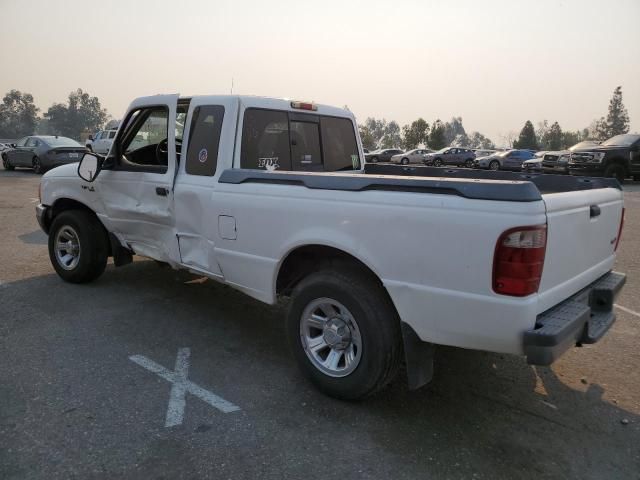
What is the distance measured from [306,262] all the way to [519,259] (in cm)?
155

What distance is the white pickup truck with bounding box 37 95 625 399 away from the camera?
8.18ft

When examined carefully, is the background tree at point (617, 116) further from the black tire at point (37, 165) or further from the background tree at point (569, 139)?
the black tire at point (37, 165)

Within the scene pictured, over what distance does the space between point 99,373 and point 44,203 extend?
2966mm

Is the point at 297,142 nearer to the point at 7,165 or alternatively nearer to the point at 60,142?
the point at 60,142

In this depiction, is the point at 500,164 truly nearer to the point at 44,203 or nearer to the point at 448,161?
the point at 448,161

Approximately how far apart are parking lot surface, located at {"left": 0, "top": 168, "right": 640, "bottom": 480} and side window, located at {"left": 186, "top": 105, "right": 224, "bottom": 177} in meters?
1.45

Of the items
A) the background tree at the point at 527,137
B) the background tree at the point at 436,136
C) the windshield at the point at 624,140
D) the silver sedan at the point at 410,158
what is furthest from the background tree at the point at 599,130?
the windshield at the point at 624,140

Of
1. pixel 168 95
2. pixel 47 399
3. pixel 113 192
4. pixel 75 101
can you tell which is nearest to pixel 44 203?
pixel 113 192

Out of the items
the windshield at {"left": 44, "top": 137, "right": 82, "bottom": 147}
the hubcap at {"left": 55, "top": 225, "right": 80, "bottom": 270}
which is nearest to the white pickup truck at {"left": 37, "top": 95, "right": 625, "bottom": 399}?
the hubcap at {"left": 55, "top": 225, "right": 80, "bottom": 270}

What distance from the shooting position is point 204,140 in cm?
412

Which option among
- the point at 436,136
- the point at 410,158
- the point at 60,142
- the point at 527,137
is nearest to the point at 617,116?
the point at 527,137

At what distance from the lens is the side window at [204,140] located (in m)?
4.02

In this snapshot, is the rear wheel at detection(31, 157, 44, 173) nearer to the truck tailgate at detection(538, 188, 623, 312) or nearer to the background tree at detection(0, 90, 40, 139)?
the truck tailgate at detection(538, 188, 623, 312)

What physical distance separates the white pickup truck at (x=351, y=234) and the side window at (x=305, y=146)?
0.05ft
